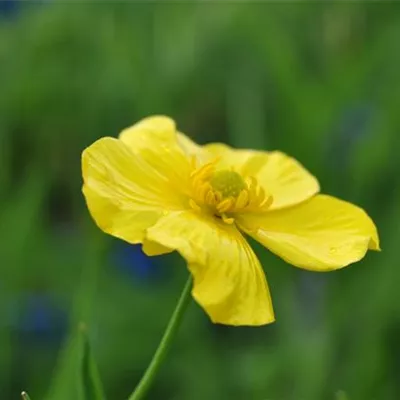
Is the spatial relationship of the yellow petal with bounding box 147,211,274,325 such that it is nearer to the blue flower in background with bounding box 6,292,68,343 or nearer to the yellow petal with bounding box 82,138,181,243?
the yellow petal with bounding box 82,138,181,243

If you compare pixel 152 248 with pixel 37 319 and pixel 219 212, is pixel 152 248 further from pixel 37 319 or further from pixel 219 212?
pixel 37 319

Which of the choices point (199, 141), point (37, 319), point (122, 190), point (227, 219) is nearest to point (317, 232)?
point (227, 219)

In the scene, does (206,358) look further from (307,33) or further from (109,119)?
(307,33)

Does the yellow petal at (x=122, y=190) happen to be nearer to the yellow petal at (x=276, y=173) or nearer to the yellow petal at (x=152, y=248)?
the yellow petal at (x=152, y=248)

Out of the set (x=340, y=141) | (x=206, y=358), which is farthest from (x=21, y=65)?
(x=206, y=358)

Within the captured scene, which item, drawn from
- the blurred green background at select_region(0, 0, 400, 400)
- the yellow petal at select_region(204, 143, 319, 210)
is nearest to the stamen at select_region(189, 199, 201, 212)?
the yellow petal at select_region(204, 143, 319, 210)
